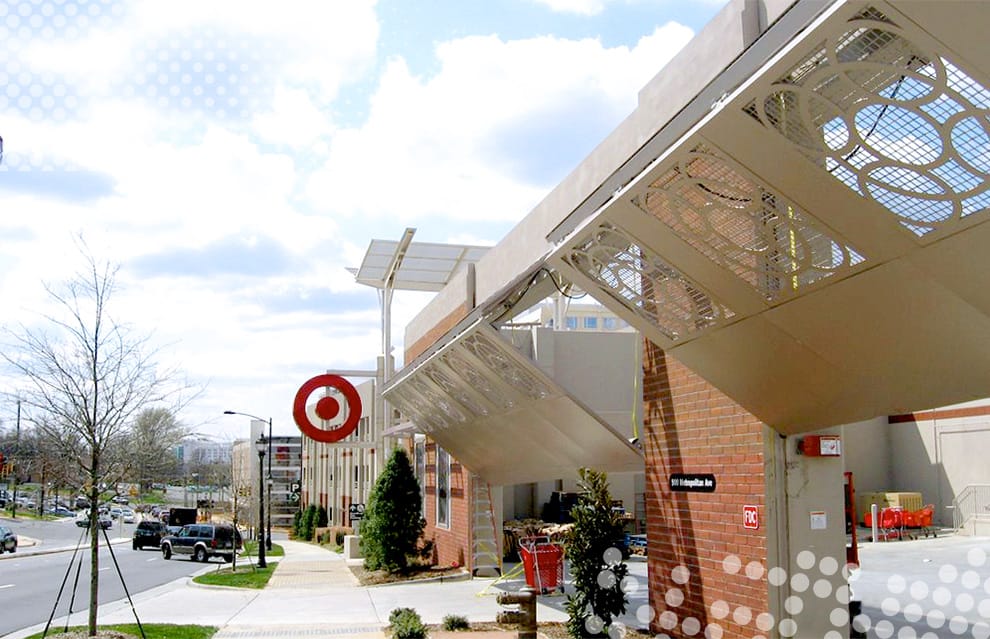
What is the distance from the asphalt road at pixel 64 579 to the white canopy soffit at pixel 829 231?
9.25m

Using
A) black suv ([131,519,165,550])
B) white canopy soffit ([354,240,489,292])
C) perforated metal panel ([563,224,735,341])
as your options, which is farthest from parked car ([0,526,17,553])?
perforated metal panel ([563,224,735,341])

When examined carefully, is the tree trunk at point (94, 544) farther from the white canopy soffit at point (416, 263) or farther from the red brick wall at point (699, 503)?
the white canopy soffit at point (416, 263)

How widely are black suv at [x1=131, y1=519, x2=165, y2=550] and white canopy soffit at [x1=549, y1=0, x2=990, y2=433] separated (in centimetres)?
4306

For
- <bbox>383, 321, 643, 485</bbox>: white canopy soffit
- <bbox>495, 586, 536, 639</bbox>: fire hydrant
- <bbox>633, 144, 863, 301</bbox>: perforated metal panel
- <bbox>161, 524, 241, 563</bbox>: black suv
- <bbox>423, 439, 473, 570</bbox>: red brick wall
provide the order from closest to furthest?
<bbox>633, 144, 863, 301</bbox>: perforated metal panel, <bbox>495, 586, 536, 639</bbox>: fire hydrant, <bbox>383, 321, 643, 485</bbox>: white canopy soffit, <bbox>423, 439, 473, 570</bbox>: red brick wall, <bbox>161, 524, 241, 563</bbox>: black suv

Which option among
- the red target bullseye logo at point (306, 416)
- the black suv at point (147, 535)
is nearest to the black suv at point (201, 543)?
the black suv at point (147, 535)

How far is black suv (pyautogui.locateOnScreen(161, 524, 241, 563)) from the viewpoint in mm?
38531

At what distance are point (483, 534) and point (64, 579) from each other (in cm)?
955

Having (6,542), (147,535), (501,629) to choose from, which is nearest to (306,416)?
(6,542)

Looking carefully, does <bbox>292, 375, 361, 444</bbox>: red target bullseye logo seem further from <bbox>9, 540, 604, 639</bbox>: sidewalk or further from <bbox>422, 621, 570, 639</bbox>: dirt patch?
<bbox>422, 621, 570, 639</bbox>: dirt patch

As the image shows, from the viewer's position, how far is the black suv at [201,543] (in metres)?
38.5

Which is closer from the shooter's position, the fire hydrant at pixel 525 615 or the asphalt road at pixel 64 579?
the fire hydrant at pixel 525 615

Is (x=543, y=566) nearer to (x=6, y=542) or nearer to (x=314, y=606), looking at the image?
(x=314, y=606)

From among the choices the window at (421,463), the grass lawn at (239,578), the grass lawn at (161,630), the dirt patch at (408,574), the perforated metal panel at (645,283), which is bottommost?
the grass lawn at (239,578)

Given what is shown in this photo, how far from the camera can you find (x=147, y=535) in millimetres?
46844
